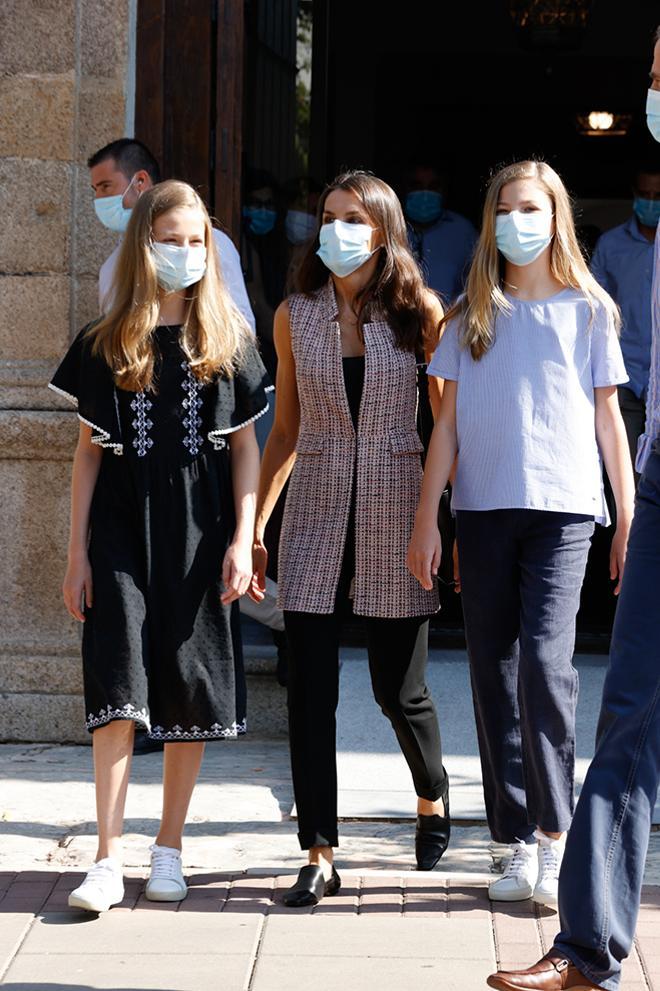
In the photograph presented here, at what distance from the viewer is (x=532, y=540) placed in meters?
→ 4.22

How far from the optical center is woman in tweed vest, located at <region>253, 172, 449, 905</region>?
4.36 metres

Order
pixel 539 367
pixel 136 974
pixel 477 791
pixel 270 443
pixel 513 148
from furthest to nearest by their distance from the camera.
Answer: pixel 513 148 < pixel 477 791 < pixel 270 443 < pixel 539 367 < pixel 136 974

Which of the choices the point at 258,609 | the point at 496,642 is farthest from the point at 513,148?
the point at 496,642

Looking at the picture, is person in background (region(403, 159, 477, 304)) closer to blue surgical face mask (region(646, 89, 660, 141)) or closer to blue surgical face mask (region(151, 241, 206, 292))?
blue surgical face mask (region(151, 241, 206, 292))

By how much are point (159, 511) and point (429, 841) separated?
1.23 meters

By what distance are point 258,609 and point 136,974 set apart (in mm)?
2483

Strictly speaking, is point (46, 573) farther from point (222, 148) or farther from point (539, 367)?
point (539, 367)

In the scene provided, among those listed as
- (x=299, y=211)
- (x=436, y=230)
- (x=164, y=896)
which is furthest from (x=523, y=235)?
(x=436, y=230)

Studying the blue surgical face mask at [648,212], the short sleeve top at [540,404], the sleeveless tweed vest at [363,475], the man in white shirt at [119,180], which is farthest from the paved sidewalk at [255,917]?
the blue surgical face mask at [648,212]

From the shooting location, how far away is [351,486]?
4.44 metres

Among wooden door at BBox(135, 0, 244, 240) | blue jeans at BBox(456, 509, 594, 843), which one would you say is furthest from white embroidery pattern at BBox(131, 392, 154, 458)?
wooden door at BBox(135, 0, 244, 240)

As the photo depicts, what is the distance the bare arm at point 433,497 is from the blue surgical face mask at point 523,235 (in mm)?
377

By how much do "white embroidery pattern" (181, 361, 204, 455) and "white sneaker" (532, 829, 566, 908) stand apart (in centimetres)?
137

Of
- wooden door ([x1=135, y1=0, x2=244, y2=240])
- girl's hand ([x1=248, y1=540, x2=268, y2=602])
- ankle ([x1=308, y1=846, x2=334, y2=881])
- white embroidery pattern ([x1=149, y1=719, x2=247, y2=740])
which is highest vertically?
wooden door ([x1=135, y1=0, x2=244, y2=240])
